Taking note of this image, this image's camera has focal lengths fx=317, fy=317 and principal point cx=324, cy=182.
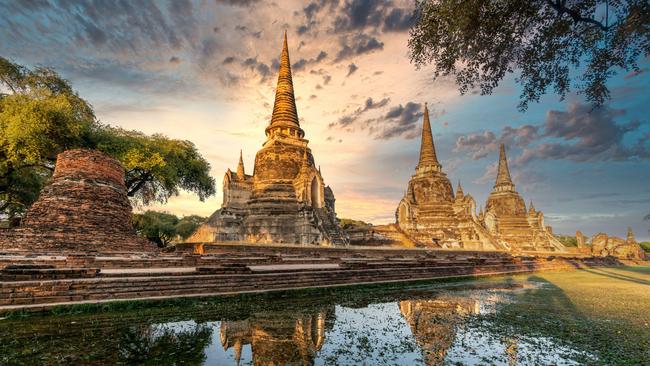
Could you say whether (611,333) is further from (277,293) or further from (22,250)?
(22,250)

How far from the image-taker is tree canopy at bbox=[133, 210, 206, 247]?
31891 millimetres

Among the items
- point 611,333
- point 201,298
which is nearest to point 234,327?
point 201,298

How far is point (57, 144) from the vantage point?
51.8 feet

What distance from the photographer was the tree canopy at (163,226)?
31891 mm

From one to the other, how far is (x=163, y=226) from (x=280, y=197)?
74.1ft

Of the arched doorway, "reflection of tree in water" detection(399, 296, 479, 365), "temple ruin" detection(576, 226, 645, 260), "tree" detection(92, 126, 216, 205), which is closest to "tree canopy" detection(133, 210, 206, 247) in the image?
"tree" detection(92, 126, 216, 205)

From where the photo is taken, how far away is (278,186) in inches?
989

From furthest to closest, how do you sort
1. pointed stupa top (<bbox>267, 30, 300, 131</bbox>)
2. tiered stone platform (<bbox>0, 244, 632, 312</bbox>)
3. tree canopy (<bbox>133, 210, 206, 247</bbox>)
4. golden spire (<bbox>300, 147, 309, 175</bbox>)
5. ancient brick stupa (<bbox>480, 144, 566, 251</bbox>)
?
ancient brick stupa (<bbox>480, 144, 566, 251</bbox>), tree canopy (<bbox>133, 210, 206, 247</bbox>), pointed stupa top (<bbox>267, 30, 300, 131</bbox>), golden spire (<bbox>300, 147, 309, 175</bbox>), tiered stone platform (<bbox>0, 244, 632, 312</bbox>)

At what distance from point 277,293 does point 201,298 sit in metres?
1.90

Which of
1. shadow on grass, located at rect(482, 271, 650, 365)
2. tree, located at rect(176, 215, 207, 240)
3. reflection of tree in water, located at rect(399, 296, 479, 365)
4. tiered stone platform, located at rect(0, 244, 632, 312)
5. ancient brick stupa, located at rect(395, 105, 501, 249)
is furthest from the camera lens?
tree, located at rect(176, 215, 207, 240)

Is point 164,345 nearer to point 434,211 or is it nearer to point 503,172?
point 434,211

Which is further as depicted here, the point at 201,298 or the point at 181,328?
the point at 201,298

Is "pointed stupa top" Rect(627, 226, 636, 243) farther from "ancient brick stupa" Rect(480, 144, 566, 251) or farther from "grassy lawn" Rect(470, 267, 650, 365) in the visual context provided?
"grassy lawn" Rect(470, 267, 650, 365)

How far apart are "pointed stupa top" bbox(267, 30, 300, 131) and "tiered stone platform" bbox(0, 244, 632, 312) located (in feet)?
52.5
